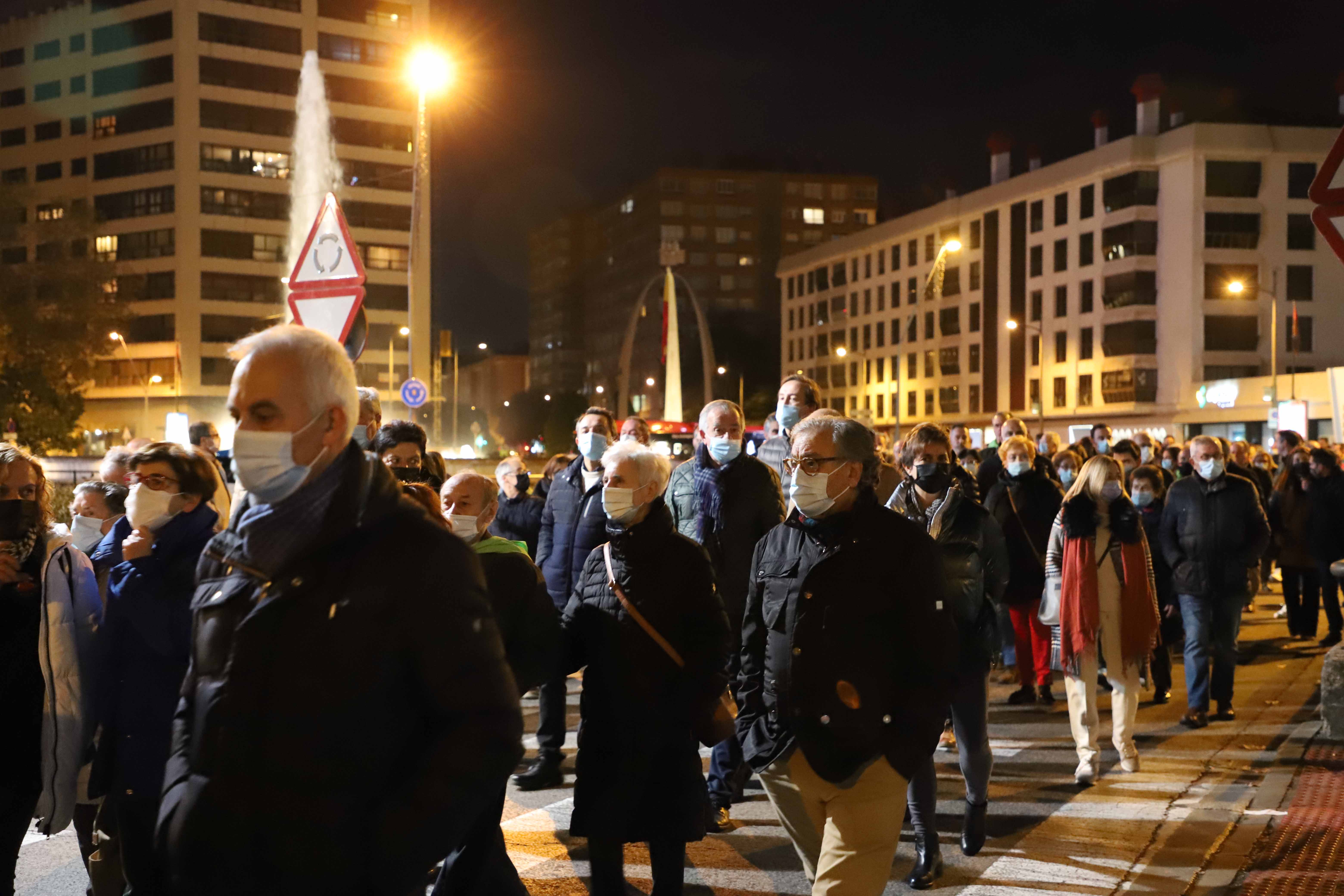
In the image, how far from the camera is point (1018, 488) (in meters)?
10.1

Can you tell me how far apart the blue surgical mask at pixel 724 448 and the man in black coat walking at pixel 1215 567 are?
14.3 ft

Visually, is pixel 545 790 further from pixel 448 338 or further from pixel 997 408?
pixel 997 408

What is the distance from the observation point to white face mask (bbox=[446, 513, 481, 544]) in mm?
5320

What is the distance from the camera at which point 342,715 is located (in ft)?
7.43

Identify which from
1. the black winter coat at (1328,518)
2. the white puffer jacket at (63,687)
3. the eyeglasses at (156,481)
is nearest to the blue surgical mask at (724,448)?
the eyeglasses at (156,481)

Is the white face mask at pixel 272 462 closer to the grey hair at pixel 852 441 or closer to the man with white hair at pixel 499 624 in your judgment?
the man with white hair at pixel 499 624

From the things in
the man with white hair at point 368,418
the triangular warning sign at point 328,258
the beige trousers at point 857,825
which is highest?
the triangular warning sign at point 328,258

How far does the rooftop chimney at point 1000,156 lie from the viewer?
7781 centimetres

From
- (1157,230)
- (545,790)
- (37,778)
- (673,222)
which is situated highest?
(673,222)

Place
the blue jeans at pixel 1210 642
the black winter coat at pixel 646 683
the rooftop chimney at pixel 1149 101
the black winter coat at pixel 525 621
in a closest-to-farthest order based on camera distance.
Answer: the black winter coat at pixel 646 683, the black winter coat at pixel 525 621, the blue jeans at pixel 1210 642, the rooftop chimney at pixel 1149 101

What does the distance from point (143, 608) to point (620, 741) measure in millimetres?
1729

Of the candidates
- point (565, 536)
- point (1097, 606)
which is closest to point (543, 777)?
point (565, 536)

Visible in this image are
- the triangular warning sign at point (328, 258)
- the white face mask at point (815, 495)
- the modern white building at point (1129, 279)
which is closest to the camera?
the white face mask at point (815, 495)

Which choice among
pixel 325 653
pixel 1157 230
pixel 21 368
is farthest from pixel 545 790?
pixel 1157 230
